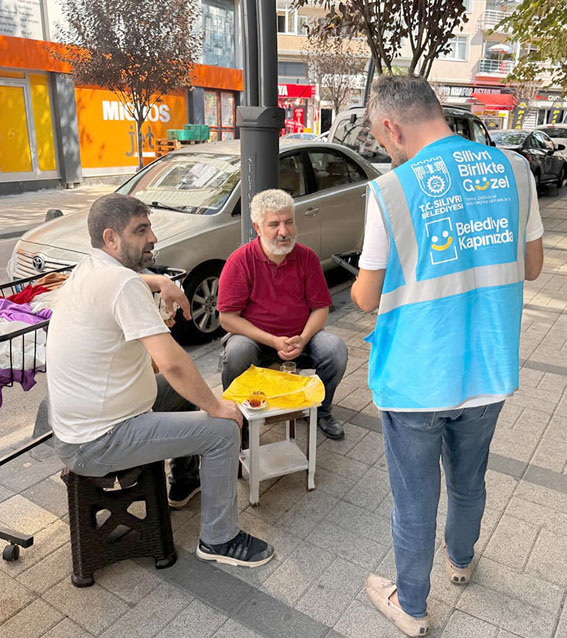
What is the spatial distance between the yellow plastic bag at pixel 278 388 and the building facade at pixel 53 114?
14798 mm

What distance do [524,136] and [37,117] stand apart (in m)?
13.0

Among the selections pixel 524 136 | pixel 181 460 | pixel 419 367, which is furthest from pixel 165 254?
pixel 524 136

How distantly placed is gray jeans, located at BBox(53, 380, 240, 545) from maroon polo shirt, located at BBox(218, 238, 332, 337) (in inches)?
43.9

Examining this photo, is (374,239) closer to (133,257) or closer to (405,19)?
(133,257)

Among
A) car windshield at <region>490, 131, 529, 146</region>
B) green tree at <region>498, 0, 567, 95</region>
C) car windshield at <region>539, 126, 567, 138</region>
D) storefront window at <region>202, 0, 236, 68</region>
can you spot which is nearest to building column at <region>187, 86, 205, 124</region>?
storefront window at <region>202, 0, 236, 68</region>

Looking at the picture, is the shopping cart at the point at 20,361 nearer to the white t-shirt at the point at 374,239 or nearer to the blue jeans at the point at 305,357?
the blue jeans at the point at 305,357

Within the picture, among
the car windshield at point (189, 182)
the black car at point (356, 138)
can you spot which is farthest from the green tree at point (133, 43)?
the car windshield at point (189, 182)

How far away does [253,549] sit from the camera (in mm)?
2596

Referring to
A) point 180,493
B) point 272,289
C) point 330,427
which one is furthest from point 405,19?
point 180,493

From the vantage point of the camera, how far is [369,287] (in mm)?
1875

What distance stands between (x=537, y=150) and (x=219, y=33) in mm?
13534

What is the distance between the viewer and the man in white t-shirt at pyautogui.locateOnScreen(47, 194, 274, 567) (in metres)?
2.20

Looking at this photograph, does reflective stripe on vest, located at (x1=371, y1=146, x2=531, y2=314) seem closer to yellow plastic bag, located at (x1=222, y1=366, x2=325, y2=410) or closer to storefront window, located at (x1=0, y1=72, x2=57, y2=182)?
yellow plastic bag, located at (x1=222, y1=366, x2=325, y2=410)

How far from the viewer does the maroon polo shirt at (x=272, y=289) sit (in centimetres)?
347
